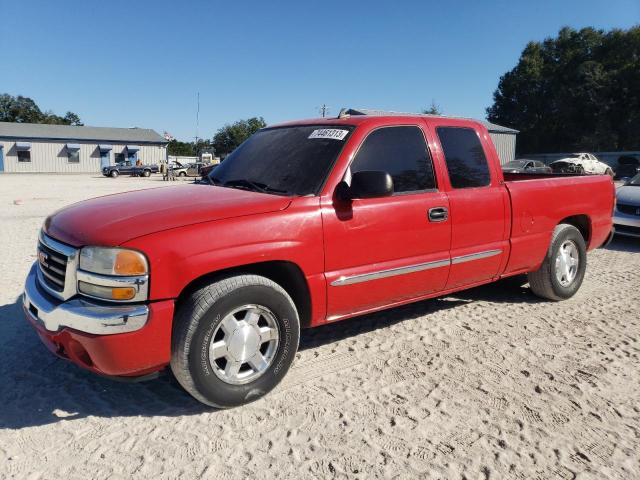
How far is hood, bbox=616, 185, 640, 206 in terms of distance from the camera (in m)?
8.76

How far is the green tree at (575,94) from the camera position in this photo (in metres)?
49.0

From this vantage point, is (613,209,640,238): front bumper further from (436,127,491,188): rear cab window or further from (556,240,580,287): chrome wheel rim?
→ (436,127,491,188): rear cab window

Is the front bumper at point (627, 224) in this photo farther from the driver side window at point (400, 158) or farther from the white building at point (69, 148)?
the white building at point (69, 148)

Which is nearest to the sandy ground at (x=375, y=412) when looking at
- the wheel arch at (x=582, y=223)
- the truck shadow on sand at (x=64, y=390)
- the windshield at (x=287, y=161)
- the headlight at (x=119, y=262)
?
the truck shadow on sand at (x=64, y=390)

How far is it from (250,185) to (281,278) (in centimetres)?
79

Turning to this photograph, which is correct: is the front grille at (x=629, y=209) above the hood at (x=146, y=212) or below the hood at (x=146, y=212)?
above

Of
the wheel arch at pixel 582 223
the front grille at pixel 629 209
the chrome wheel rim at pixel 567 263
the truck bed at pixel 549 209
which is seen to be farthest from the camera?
the front grille at pixel 629 209

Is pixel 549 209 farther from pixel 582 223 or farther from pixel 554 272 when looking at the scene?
pixel 582 223

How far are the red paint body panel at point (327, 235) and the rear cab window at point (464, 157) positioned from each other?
0.22 ft

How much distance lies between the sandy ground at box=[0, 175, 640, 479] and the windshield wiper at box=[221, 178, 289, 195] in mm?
1313

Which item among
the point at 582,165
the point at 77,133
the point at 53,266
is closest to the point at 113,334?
the point at 53,266

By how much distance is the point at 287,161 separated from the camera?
3699 mm

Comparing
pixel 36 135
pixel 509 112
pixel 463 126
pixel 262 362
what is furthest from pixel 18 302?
pixel 509 112

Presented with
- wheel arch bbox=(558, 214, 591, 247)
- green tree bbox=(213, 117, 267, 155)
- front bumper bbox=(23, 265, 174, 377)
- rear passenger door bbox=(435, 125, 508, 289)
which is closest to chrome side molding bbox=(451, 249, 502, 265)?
rear passenger door bbox=(435, 125, 508, 289)
